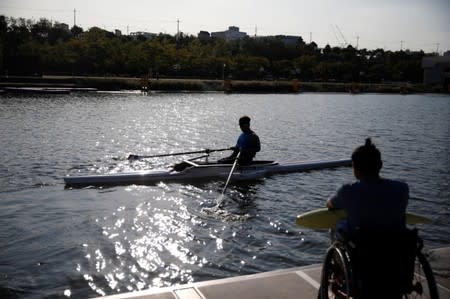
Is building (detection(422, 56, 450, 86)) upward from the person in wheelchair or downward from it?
upward

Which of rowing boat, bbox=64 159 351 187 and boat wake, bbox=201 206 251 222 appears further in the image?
rowing boat, bbox=64 159 351 187

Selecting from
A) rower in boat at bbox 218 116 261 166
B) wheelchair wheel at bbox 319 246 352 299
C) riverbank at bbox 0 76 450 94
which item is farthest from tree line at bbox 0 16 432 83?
wheelchair wheel at bbox 319 246 352 299

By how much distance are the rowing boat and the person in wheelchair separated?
34.5 ft

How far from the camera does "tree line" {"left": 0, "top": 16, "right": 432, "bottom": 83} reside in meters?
79.2

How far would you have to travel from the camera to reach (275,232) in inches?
396

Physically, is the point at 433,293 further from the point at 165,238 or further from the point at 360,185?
the point at 165,238

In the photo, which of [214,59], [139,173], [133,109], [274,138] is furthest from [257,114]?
[214,59]

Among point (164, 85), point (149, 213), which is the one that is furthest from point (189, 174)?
point (164, 85)

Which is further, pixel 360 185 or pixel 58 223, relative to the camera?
pixel 58 223

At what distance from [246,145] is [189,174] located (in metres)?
2.08

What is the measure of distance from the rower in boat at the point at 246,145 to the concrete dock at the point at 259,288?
8429mm

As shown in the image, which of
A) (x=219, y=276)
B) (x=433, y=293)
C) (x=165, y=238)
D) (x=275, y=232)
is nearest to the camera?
(x=433, y=293)

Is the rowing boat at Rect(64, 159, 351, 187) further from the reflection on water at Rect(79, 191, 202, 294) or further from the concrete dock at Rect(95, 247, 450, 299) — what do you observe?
the concrete dock at Rect(95, 247, 450, 299)

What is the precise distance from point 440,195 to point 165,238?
9072 mm
